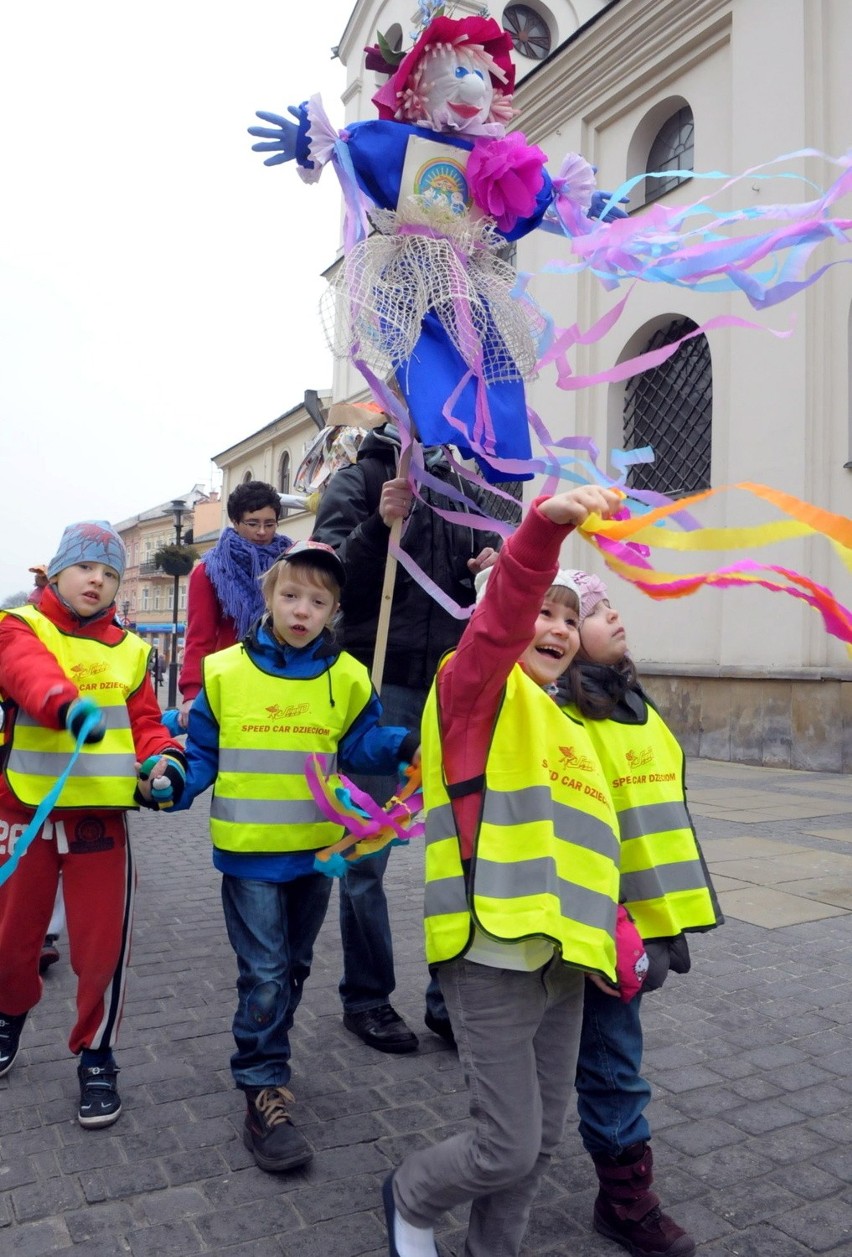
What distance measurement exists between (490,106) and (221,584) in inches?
88.8

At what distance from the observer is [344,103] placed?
64.8ft

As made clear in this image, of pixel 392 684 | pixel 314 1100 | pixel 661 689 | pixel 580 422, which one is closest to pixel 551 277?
pixel 580 422

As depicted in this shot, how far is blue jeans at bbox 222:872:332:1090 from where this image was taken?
2545mm

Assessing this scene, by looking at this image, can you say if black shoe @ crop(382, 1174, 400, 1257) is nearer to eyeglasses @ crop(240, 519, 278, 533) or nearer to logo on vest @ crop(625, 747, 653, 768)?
logo on vest @ crop(625, 747, 653, 768)

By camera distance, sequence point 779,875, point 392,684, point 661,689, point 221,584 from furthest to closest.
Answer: point 661,689, point 779,875, point 221,584, point 392,684

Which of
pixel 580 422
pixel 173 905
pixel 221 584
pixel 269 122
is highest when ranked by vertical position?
pixel 580 422

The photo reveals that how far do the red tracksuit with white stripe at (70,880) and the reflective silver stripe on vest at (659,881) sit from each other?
53.2 inches

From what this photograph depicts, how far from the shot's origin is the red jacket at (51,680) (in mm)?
2586

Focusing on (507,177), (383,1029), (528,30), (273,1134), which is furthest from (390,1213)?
(528,30)

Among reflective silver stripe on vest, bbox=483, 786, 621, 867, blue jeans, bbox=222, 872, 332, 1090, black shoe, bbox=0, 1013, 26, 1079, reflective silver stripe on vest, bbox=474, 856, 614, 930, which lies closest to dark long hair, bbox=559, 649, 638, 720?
reflective silver stripe on vest, bbox=483, 786, 621, 867

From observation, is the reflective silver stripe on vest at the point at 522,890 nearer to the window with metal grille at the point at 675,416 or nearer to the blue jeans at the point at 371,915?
the blue jeans at the point at 371,915

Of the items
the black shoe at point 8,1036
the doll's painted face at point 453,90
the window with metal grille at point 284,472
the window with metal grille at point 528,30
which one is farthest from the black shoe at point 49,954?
the window with metal grille at point 284,472

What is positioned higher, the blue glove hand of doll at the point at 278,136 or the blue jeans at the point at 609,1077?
the blue glove hand of doll at the point at 278,136

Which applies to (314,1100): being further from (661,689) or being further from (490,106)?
(661,689)
